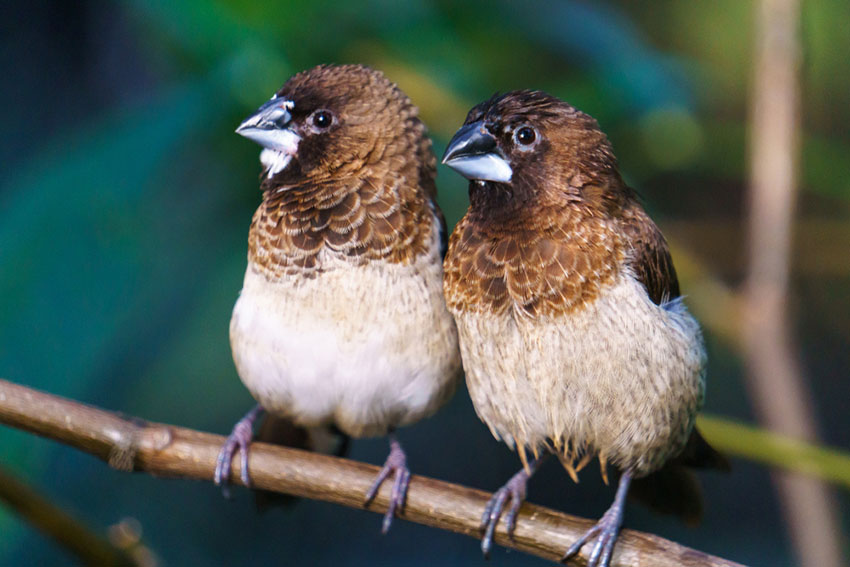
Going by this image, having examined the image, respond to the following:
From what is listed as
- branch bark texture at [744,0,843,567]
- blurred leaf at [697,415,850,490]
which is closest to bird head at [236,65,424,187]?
blurred leaf at [697,415,850,490]

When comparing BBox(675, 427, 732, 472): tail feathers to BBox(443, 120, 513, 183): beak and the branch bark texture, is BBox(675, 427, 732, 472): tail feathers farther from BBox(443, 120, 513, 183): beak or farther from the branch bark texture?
the branch bark texture

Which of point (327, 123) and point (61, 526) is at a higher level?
point (327, 123)

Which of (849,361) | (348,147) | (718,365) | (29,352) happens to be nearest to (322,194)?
(348,147)

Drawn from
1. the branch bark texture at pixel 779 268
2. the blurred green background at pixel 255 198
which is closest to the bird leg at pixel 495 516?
the blurred green background at pixel 255 198

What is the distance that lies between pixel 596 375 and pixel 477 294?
0.17 metres

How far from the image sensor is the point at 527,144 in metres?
1.04

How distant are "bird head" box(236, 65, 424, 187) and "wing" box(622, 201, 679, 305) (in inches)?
12.9

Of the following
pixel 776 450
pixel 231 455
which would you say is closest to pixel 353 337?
pixel 231 455

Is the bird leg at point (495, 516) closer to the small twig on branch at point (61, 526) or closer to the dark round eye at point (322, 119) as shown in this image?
the dark round eye at point (322, 119)

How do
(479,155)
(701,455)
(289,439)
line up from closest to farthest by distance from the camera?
(479,155) < (701,455) < (289,439)

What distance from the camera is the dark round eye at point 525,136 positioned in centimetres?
104

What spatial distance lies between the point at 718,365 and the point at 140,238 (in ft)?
4.49

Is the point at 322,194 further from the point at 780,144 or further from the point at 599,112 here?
the point at 780,144

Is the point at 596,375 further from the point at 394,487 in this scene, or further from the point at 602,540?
the point at 394,487
